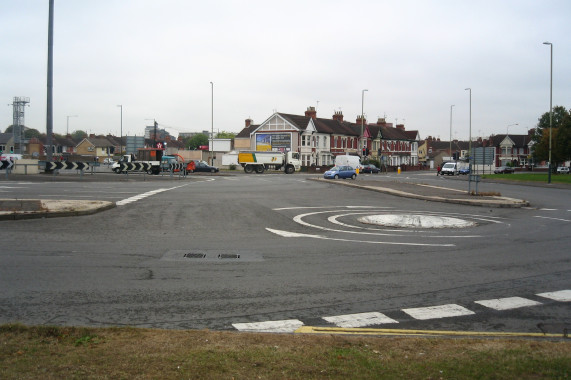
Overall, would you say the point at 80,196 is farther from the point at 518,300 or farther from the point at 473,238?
the point at 518,300

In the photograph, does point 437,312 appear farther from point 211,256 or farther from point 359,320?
point 211,256

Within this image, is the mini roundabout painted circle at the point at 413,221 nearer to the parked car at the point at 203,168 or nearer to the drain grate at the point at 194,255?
the drain grate at the point at 194,255

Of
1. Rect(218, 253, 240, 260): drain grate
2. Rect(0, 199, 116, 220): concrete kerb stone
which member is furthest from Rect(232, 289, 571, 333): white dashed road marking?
Rect(0, 199, 116, 220): concrete kerb stone

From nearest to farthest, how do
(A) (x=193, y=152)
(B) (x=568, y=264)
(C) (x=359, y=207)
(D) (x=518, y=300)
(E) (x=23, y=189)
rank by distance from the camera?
(D) (x=518, y=300), (B) (x=568, y=264), (C) (x=359, y=207), (E) (x=23, y=189), (A) (x=193, y=152)

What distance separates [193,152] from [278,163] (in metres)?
30.8

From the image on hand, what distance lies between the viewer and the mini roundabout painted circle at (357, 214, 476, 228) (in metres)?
16.7

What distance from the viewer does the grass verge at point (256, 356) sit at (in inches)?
175

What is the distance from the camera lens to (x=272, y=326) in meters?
6.28

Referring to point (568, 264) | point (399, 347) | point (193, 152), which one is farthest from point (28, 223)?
point (193, 152)

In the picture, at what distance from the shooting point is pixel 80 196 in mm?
24062

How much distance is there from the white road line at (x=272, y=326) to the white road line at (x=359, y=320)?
0.50 metres

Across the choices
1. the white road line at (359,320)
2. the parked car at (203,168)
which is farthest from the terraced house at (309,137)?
the white road line at (359,320)

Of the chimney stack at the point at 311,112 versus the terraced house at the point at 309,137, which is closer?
the terraced house at the point at 309,137

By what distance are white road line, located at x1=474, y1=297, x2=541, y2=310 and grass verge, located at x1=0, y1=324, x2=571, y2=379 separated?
70.6 inches
